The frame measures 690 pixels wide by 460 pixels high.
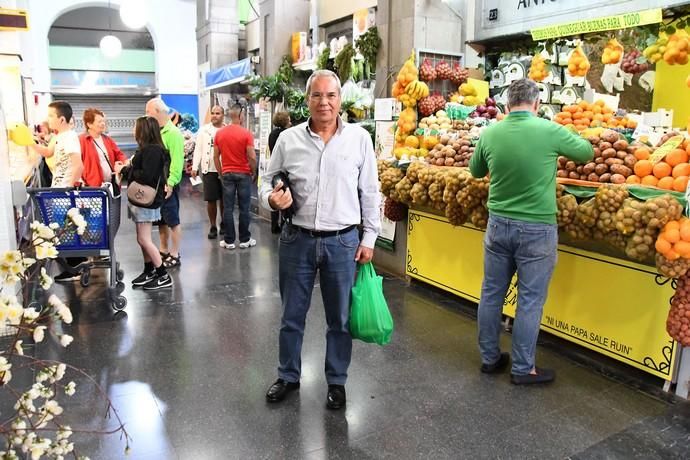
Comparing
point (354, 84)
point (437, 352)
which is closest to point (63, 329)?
point (437, 352)

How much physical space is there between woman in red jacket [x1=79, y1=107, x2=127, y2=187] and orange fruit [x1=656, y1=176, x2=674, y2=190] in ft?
14.6

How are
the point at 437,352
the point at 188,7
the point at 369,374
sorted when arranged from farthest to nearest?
the point at 188,7, the point at 437,352, the point at 369,374

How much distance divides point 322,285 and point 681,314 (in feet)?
6.19

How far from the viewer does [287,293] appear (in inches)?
114

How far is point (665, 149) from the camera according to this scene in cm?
346

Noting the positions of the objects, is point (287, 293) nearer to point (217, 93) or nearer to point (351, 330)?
point (351, 330)

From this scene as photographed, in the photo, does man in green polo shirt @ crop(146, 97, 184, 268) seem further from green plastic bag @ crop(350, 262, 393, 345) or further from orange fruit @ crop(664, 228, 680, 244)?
orange fruit @ crop(664, 228, 680, 244)

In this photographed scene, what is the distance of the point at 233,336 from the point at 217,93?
340 inches

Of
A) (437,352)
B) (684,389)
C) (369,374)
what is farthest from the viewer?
(437,352)

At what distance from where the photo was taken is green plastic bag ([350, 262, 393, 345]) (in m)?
2.82

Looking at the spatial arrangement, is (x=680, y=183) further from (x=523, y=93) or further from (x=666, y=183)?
(x=523, y=93)

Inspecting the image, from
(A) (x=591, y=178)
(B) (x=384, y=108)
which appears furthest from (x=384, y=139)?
(A) (x=591, y=178)

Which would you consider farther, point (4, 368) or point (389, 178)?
point (389, 178)

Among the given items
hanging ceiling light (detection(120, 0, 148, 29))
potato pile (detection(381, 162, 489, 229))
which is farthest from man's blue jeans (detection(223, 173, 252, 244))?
hanging ceiling light (detection(120, 0, 148, 29))
